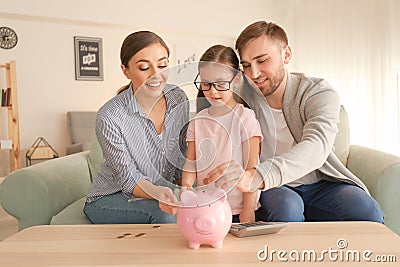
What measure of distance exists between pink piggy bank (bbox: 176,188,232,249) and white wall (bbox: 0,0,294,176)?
437cm

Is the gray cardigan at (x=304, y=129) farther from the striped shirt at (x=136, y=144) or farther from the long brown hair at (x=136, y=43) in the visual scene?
the long brown hair at (x=136, y=43)

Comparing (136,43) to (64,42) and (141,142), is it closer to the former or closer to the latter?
(141,142)

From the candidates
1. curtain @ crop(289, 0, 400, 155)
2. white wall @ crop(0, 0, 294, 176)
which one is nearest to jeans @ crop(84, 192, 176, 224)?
curtain @ crop(289, 0, 400, 155)

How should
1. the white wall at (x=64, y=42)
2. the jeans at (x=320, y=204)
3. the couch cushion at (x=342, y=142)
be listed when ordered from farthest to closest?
1. the white wall at (x=64, y=42)
2. the couch cushion at (x=342, y=142)
3. the jeans at (x=320, y=204)

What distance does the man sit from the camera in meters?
1.41

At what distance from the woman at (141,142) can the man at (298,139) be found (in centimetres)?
27

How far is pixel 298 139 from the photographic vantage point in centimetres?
168

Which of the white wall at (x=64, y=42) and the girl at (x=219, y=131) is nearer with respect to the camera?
the girl at (x=219, y=131)

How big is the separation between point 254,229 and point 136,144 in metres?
0.48

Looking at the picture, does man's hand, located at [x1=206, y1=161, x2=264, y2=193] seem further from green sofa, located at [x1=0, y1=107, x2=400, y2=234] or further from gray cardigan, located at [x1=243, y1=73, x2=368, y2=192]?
green sofa, located at [x1=0, y1=107, x2=400, y2=234]

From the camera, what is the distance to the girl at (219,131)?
1094mm

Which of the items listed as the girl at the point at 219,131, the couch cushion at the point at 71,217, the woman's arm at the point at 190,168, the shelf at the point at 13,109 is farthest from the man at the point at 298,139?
the shelf at the point at 13,109

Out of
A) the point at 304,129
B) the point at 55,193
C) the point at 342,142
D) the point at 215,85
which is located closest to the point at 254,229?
the point at 215,85

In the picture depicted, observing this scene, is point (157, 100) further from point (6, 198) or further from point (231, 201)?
point (6, 198)
